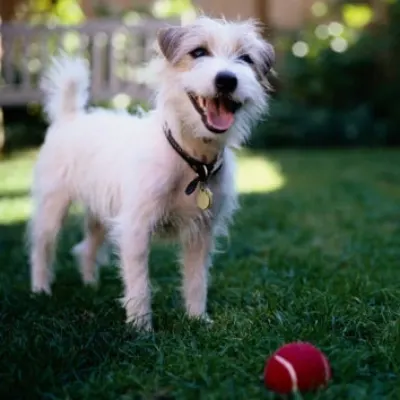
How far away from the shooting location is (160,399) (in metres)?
2.66

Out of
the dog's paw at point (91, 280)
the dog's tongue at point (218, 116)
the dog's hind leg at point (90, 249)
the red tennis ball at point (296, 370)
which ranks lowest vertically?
the dog's paw at point (91, 280)

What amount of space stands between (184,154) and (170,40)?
0.51 m

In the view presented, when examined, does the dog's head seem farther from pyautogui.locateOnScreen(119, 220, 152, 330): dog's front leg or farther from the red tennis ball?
the red tennis ball

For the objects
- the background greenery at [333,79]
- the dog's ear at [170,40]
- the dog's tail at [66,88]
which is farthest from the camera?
the background greenery at [333,79]

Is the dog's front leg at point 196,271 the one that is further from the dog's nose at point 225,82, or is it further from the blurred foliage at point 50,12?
the blurred foliage at point 50,12

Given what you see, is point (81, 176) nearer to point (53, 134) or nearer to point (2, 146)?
point (53, 134)

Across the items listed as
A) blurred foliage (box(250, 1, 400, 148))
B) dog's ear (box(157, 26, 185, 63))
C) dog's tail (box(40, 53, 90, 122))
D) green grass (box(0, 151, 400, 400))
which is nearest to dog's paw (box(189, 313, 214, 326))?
green grass (box(0, 151, 400, 400))

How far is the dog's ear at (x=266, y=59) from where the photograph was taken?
378 centimetres

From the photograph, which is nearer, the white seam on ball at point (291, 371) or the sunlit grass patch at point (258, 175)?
the white seam on ball at point (291, 371)

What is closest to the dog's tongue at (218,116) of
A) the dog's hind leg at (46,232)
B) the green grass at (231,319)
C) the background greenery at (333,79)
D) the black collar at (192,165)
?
the black collar at (192,165)

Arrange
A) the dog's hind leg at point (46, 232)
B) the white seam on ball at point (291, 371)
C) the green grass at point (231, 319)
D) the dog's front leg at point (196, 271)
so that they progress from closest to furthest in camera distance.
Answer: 1. the white seam on ball at point (291, 371)
2. the green grass at point (231, 319)
3. the dog's front leg at point (196, 271)
4. the dog's hind leg at point (46, 232)

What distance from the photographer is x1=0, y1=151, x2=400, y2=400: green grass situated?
9.12ft

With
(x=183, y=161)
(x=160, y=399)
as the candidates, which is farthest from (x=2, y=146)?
(x=160, y=399)

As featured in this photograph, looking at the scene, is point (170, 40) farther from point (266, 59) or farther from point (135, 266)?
point (135, 266)
